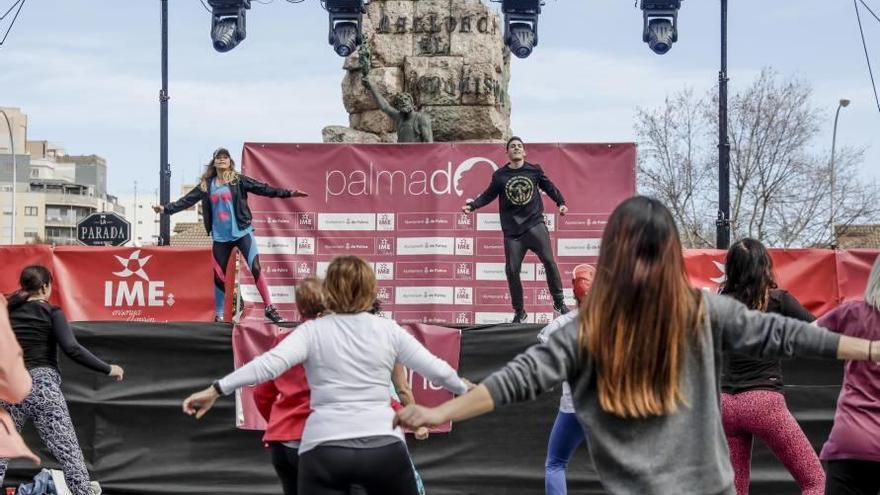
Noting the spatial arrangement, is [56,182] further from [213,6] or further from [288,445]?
[288,445]

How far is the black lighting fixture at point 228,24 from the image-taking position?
1516 cm

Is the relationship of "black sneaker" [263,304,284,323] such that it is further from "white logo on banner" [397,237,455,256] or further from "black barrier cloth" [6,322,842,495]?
"white logo on banner" [397,237,455,256]

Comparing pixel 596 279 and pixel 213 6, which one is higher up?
pixel 213 6

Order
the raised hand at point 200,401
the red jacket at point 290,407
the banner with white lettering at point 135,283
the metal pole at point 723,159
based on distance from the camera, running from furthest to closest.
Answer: the metal pole at point 723,159
the banner with white lettering at point 135,283
the red jacket at point 290,407
the raised hand at point 200,401

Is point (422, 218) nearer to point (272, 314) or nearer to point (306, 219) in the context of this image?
point (306, 219)

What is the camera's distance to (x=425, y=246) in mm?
11664

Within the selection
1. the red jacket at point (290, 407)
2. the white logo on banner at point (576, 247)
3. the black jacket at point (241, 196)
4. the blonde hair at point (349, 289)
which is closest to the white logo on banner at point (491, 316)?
the white logo on banner at point (576, 247)

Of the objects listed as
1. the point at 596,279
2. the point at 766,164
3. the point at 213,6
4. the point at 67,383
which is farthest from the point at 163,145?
the point at 766,164

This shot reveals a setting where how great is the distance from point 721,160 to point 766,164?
80.9ft

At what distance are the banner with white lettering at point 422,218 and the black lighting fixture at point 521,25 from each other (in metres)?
3.72

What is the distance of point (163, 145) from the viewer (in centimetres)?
1399


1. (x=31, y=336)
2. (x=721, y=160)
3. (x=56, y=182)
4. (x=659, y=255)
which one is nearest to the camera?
(x=659, y=255)

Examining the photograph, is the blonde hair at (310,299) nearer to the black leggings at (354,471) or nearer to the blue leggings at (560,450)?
the black leggings at (354,471)

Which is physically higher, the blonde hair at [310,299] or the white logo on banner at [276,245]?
the white logo on banner at [276,245]
